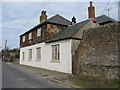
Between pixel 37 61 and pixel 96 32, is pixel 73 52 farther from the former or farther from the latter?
pixel 37 61

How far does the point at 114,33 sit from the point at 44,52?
30.1 feet

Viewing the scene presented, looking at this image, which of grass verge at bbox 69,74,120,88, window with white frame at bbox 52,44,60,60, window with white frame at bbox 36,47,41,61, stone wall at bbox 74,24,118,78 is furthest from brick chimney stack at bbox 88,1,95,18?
grass verge at bbox 69,74,120,88

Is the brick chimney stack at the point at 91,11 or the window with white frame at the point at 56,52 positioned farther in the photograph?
the brick chimney stack at the point at 91,11

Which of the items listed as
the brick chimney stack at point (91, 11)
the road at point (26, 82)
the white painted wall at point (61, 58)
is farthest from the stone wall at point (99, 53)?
the brick chimney stack at point (91, 11)

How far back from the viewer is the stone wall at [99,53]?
24.1 feet

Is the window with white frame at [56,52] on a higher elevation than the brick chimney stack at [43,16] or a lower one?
lower

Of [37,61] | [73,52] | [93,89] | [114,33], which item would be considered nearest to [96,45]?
[114,33]

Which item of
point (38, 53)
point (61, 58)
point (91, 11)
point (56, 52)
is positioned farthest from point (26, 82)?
point (91, 11)

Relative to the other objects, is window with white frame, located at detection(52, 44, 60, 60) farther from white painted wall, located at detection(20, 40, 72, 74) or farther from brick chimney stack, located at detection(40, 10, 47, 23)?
brick chimney stack, located at detection(40, 10, 47, 23)

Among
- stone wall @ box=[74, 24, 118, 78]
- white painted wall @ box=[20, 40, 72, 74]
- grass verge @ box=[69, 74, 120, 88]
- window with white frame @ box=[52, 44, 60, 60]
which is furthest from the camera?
window with white frame @ box=[52, 44, 60, 60]

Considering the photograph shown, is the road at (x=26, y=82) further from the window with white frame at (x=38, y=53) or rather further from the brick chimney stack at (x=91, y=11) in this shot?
the brick chimney stack at (x=91, y=11)

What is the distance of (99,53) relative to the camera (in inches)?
324

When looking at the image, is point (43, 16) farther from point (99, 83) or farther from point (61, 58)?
point (99, 83)

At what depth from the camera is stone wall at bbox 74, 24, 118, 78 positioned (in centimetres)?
734
